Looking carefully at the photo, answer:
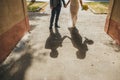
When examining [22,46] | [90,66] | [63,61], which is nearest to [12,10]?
[22,46]

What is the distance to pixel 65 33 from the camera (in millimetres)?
7098

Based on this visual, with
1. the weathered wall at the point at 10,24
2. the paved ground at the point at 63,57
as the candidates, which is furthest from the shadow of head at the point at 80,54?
the weathered wall at the point at 10,24

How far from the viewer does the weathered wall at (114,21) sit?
5.93 metres

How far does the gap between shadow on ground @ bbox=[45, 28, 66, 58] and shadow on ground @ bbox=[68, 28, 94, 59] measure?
19.7 inches

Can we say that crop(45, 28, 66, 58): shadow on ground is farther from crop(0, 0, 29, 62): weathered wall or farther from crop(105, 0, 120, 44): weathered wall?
crop(105, 0, 120, 44): weathered wall

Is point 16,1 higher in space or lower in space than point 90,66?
higher

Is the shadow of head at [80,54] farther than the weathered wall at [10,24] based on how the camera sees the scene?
Yes

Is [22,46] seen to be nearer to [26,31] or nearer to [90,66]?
[26,31]

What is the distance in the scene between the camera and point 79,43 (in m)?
6.03

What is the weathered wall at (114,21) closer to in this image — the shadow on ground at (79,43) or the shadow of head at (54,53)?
the shadow on ground at (79,43)

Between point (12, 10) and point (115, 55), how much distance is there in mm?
3824

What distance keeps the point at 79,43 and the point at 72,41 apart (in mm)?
336

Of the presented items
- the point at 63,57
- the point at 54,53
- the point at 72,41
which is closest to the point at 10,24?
the point at 54,53

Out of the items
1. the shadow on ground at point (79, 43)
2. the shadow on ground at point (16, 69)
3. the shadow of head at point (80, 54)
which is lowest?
the shadow on ground at point (79, 43)
